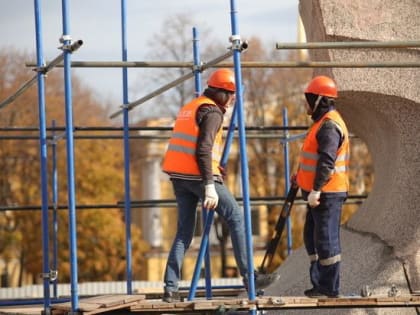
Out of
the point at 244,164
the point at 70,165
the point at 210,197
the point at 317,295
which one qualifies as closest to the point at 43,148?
the point at 70,165

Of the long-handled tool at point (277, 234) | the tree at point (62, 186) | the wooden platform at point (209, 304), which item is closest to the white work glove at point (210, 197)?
the wooden platform at point (209, 304)

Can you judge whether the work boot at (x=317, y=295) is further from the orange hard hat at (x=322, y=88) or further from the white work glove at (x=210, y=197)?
the orange hard hat at (x=322, y=88)

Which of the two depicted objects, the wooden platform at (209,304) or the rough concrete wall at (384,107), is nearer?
the wooden platform at (209,304)

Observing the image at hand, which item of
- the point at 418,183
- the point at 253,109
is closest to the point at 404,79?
the point at 418,183

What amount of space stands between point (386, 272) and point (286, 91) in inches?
1046

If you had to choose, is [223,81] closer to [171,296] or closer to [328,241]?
Result: [328,241]

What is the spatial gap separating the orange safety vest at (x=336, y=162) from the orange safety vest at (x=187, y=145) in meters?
0.77

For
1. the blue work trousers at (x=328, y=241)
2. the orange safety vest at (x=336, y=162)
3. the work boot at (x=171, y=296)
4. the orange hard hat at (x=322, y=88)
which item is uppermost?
the orange hard hat at (x=322, y=88)

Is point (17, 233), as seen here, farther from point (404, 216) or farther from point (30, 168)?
point (404, 216)

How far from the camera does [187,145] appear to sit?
9.70m

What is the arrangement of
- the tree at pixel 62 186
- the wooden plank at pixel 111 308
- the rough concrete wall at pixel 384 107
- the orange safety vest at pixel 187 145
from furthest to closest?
the tree at pixel 62 186
the rough concrete wall at pixel 384 107
the orange safety vest at pixel 187 145
the wooden plank at pixel 111 308

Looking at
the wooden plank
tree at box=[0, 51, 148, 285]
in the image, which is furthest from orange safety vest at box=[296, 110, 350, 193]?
tree at box=[0, 51, 148, 285]

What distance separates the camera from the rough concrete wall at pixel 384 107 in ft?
37.3

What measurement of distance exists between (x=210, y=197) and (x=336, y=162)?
1185 mm
